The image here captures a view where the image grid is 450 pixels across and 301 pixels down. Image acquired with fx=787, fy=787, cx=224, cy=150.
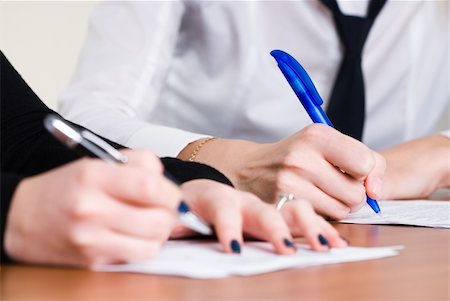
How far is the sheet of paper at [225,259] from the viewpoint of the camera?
1.60 ft

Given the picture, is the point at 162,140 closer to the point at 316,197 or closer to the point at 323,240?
the point at 316,197

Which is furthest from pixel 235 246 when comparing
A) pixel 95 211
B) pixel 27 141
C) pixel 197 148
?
pixel 197 148

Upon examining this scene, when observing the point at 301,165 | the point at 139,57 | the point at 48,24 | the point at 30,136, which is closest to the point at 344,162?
the point at 301,165

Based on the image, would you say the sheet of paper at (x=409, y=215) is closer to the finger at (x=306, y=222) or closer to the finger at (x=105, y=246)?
the finger at (x=306, y=222)

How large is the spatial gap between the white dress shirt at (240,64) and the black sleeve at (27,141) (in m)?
0.47

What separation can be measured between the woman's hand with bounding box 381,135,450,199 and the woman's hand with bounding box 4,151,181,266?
67 centimetres

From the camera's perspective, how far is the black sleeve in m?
0.65

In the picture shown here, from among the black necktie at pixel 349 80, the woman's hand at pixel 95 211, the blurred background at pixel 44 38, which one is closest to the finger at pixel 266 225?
the woman's hand at pixel 95 211

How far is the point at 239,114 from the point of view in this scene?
1416 millimetres

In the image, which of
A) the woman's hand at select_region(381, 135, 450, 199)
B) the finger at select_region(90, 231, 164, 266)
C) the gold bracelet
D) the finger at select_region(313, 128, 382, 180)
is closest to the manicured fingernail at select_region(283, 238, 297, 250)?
the finger at select_region(90, 231, 164, 266)

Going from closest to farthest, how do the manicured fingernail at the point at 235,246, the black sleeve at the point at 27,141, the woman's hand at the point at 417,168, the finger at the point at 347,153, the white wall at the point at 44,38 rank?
the manicured fingernail at the point at 235,246 < the black sleeve at the point at 27,141 < the finger at the point at 347,153 < the woman's hand at the point at 417,168 < the white wall at the point at 44,38

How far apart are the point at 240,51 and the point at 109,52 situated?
231mm

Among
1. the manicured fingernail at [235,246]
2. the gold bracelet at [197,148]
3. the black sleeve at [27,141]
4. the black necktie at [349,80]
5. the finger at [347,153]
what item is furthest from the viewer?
the black necktie at [349,80]

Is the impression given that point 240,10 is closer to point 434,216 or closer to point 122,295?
point 434,216
